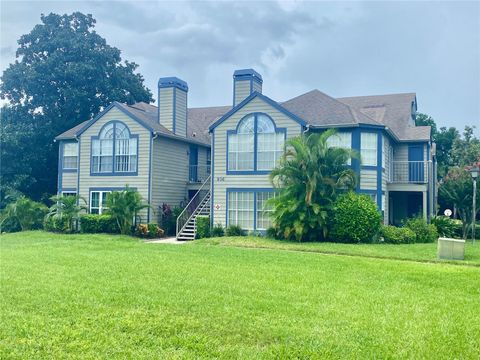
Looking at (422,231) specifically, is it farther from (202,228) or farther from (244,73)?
(244,73)

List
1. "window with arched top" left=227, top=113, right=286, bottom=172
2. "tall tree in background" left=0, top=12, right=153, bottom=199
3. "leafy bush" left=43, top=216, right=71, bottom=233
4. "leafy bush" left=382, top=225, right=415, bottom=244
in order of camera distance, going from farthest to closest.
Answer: "tall tree in background" left=0, top=12, right=153, bottom=199 → "leafy bush" left=43, top=216, right=71, bottom=233 → "window with arched top" left=227, top=113, right=286, bottom=172 → "leafy bush" left=382, top=225, right=415, bottom=244

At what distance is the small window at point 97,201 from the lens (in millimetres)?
24505

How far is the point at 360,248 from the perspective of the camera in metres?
16.3

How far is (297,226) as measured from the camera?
18172 millimetres

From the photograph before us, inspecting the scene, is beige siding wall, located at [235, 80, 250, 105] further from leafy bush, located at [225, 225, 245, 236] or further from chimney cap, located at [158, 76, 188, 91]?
leafy bush, located at [225, 225, 245, 236]

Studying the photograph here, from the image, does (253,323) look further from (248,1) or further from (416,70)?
(416,70)

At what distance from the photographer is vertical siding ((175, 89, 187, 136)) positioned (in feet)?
84.8

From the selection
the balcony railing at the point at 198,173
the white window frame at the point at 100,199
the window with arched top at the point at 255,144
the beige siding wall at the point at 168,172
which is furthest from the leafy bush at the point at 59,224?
the window with arched top at the point at 255,144

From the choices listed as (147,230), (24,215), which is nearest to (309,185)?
(147,230)

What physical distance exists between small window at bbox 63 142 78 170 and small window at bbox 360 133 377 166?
1508 cm

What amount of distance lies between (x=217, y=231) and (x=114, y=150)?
6962mm

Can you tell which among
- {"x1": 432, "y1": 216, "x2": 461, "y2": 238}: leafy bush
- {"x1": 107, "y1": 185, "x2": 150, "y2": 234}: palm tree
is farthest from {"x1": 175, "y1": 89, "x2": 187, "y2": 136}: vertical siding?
{"x1": 432, "y1": 216, "x2": 461, "y2": 238}: leafy bush

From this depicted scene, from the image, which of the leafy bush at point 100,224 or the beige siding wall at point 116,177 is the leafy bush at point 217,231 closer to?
the beige siding wall at point 116,177

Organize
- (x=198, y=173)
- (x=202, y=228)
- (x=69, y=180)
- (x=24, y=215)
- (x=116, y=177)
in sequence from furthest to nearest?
1. (x=198, y=173)
2. (x=69, y=180)
3. (x=24, y=215)
4. (x=116, y=177)
5. (x=202, y=228)
